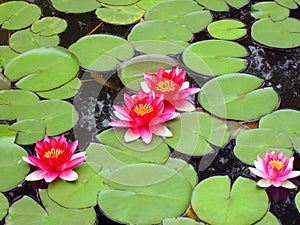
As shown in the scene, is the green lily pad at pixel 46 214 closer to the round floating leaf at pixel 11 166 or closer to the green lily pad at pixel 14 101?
the round floating leaf at pixel 11 166

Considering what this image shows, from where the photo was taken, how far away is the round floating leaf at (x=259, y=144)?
1496mm

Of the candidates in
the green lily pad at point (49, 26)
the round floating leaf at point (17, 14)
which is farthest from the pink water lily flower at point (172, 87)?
the round floating leaf at point (17, 14)

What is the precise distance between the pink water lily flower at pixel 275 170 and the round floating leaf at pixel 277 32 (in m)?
0.70

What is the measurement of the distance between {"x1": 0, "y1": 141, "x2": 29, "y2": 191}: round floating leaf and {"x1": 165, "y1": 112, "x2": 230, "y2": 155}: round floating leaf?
0.47 m

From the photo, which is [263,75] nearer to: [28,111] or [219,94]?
[219,94]

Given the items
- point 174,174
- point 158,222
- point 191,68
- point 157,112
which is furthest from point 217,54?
point 158,222

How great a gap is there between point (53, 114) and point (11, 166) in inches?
9.9

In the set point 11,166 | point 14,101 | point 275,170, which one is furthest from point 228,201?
point 14,101

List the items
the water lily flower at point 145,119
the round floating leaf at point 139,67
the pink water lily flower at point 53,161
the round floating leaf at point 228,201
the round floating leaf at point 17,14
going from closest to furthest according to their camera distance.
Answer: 1. the round floating leaf at point 228,201
2. the pink water lily flower at point 53,161
3. the water lily flower at point 145,119
4. the round floating leaf at point 139,67
5. the round floating leaf at point 17,14

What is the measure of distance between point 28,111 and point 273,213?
34.6 inches

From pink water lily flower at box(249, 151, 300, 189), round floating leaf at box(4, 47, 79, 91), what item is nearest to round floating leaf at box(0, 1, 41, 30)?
round floating leaf at box(4, 47, 79, 91)

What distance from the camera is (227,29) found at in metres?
2.04

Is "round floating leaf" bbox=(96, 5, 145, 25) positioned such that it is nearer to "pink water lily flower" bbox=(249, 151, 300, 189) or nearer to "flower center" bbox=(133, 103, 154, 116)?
"flower center" bbox=(133, 103, 154, 116)

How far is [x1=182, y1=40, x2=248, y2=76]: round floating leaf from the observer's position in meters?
1.83
